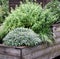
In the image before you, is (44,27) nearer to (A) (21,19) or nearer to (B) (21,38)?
(A) (21,19)

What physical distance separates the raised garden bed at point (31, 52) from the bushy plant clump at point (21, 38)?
0.10 metres

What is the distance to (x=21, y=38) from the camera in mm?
4375

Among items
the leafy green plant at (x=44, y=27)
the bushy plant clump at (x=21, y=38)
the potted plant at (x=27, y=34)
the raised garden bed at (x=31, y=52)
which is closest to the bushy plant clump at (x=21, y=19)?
the potted plant at (x=27, y=34)

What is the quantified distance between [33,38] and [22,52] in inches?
14.9

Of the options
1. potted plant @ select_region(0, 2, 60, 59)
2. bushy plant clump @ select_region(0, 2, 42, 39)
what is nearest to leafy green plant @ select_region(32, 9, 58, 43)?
potted plant @ select_region(0, 2, 60, 59)

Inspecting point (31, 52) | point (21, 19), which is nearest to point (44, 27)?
point (21, 19)

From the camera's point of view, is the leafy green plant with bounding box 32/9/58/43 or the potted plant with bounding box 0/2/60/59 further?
the leafy green plant with bounding box 32/9/58/43

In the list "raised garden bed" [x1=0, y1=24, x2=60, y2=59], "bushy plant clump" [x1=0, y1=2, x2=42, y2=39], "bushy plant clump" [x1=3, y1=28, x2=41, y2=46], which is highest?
"bushy plant clump" [x1=0, y1=2, x2=42, y2=39]

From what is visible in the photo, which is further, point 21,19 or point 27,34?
point 21,19

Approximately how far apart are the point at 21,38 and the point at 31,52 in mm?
330

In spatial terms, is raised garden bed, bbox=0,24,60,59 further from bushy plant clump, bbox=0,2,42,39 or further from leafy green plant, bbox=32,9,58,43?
bushy plant clump, bbox=0,2,42,39

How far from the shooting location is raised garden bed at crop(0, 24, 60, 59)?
168 inches

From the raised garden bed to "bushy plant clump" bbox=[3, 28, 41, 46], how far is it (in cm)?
10

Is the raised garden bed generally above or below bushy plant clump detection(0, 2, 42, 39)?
below
